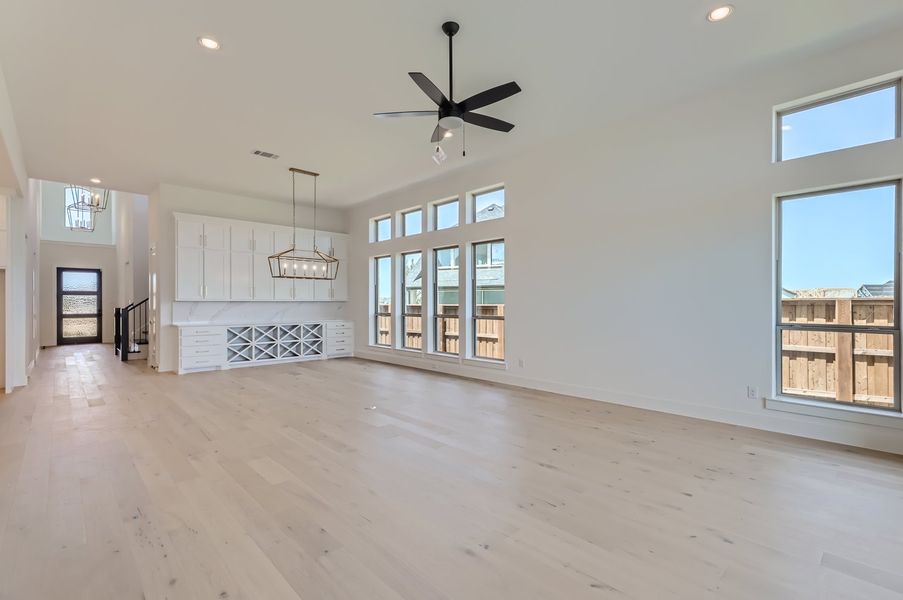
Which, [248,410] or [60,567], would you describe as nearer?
[60,567]

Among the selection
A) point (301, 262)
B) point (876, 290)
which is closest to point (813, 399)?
point (876, 290)

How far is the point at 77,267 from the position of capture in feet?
40.8

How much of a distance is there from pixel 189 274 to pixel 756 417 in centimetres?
814

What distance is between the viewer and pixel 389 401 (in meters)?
5.13

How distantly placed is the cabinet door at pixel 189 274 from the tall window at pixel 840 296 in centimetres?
812

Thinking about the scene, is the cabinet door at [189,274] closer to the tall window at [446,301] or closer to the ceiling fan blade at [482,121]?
the tall window at [446,301]

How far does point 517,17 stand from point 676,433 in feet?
12.1

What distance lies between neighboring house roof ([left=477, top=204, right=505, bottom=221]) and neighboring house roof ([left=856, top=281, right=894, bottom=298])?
399 centimetres

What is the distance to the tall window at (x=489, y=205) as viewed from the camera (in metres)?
6.44

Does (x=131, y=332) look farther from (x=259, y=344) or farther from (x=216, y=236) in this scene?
(x=216, y=236)

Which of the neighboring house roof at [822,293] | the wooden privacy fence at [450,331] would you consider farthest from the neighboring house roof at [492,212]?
the neighboring house roof at [822,293]

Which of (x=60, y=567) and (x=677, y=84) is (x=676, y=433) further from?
(x=60, y=567)

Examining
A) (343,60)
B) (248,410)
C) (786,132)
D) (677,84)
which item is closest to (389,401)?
(248,410)

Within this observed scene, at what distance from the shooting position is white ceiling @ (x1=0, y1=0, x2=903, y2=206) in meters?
3.04
